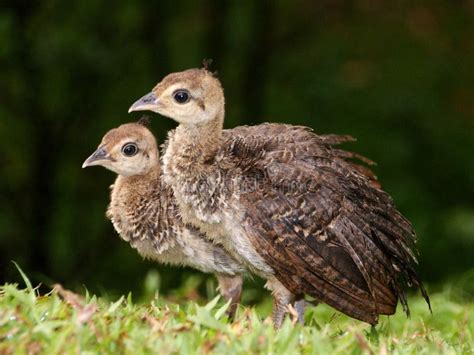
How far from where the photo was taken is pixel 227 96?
424 inches

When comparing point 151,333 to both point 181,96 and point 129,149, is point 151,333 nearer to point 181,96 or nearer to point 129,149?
point 181,96

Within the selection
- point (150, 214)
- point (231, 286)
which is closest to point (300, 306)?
point (231, 286)

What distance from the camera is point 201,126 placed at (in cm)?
559

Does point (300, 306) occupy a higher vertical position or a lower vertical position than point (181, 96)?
lower

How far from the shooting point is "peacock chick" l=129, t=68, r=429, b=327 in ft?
17.2

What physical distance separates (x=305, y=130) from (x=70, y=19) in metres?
3.91

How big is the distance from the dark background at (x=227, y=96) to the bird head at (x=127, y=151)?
1352 millimetres

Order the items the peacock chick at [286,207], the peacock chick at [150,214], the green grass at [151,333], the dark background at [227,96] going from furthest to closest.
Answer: the dark background at [227,96] → the peacock chick at [150,214] → the peacock chick at [286,207] → the green grass at [151,333]

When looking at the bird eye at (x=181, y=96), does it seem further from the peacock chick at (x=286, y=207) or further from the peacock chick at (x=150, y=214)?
the peacock chick at (x=150, y=214)

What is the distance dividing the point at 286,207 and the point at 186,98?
819 millimetres

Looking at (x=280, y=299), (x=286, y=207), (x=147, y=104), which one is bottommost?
(x=280, y=299)

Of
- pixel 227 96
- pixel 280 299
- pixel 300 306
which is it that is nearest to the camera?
pixel 280 299

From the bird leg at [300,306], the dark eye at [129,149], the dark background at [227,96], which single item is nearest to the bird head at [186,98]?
the dark eye at [129,149]

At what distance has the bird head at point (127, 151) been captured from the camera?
5969 millimetres
